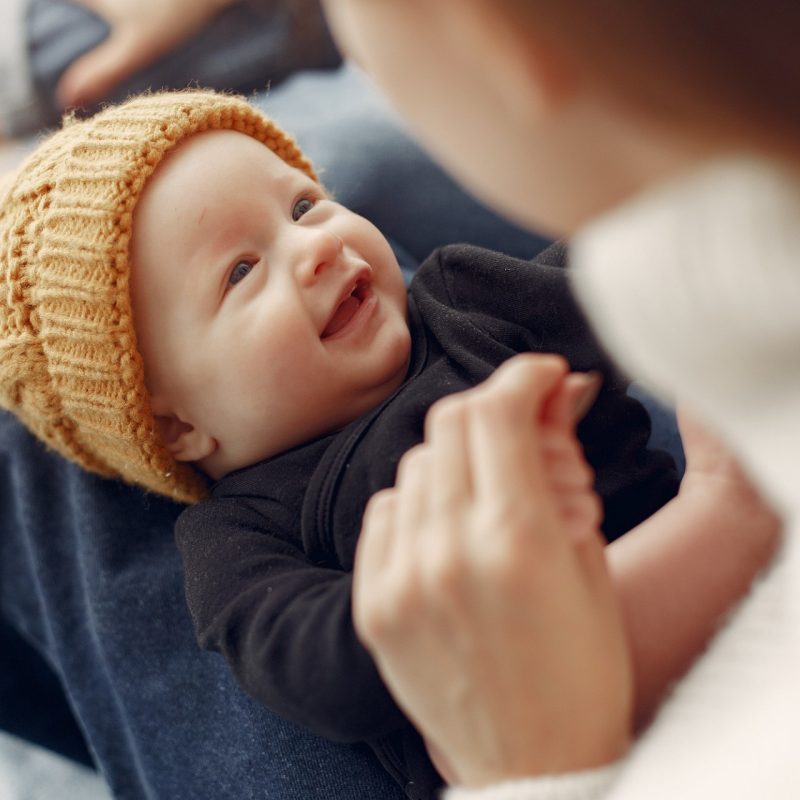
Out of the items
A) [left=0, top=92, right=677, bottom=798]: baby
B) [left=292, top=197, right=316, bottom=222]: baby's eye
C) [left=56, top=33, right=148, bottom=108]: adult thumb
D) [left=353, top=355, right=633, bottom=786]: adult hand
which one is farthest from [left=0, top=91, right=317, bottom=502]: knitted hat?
[left=56, top=33, right=148, bottom=108]: adult thumb

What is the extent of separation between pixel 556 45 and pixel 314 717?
1.54 ft

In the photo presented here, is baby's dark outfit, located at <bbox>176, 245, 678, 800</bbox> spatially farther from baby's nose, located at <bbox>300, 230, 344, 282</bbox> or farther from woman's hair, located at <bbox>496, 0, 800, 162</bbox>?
woman's hair, located at <bbox>496, 0, 800, 162</bbox>

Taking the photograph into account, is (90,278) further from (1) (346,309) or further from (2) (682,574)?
(2) (682,574)

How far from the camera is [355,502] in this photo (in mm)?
746

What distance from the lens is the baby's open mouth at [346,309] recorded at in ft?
2.81

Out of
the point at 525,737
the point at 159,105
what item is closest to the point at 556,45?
the point at 525,737

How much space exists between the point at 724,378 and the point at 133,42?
1800mm

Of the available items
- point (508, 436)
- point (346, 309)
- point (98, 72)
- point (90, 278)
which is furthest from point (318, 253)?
point (98, 72)

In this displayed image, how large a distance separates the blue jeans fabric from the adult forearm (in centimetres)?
31

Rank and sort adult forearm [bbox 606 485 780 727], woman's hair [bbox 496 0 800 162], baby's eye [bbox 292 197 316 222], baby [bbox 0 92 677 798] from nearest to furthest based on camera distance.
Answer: woman's hair [bbox 496 0 800 162] < adult forearm [bbox 606 485 780 727] < baby [bbox 0 92 677 798] < baby's eye [bbox 292 197 316 222]

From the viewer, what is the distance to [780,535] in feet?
2.08

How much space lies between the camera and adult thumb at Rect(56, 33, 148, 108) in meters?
1.85

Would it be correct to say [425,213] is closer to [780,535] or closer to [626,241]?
[780,535]


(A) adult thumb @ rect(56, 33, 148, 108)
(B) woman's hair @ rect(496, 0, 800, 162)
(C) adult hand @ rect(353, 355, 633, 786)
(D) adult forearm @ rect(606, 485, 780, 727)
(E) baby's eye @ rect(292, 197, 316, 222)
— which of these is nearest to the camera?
(B) woman's hair @ rect(496, 0, 800, 162)
